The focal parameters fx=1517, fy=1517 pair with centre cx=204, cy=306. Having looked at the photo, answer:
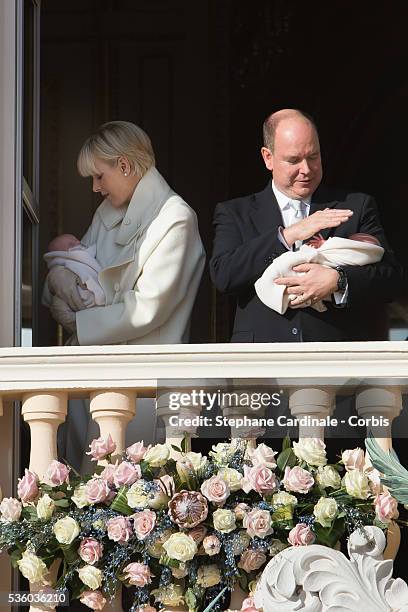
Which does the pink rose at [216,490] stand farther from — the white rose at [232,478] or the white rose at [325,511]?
the white rose at [325,511]

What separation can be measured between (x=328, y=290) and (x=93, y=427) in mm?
801

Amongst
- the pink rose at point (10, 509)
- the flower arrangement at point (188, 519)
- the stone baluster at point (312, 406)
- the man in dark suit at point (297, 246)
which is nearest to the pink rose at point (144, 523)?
the flower arrangement at point (188, 519)

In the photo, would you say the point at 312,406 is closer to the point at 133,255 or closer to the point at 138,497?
the point at 138,497

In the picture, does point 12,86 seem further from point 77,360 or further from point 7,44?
point 77,360

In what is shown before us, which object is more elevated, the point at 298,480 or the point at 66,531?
the point at 298,480

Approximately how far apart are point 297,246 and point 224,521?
126 centimetres

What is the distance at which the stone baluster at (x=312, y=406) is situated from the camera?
391 centimetres

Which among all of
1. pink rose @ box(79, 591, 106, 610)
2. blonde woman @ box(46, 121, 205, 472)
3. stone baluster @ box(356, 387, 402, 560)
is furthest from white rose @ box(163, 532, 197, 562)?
blonde woman @ box(46, 121, 205, 472)

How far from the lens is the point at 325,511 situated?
3693 millimetres

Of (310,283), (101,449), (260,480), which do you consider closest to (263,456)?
(260,480)

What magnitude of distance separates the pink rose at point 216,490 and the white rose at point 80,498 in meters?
0.31

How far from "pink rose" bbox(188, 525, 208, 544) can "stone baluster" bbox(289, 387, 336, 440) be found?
369 mm

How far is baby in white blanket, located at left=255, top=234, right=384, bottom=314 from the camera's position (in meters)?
4.50

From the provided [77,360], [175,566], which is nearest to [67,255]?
[77,360]
